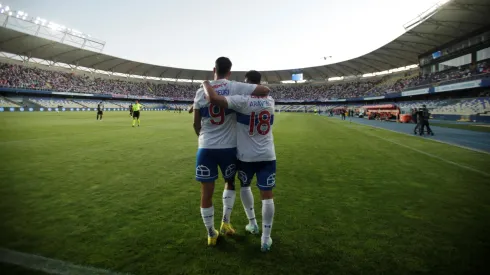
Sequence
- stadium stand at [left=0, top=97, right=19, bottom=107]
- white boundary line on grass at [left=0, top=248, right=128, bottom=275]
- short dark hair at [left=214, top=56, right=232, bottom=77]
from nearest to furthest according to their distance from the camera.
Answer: white boundary line on grass at [left=0, top=248, right=128, bottom=275], short dark hair at [left=214, top=56, right=232, bottom=77], stadium stand at [left=0, top=97, right=19, bottom=107]

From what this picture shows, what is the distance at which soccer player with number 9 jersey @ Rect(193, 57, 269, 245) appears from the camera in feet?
9.86

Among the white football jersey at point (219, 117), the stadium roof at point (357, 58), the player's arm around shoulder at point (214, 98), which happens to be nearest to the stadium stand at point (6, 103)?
the stadium roof at point (357, 58)

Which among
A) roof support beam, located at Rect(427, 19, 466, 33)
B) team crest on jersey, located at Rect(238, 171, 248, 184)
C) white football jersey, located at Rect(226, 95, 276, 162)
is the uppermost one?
roof support beam, located at Rect(427, 19, 466, 33)

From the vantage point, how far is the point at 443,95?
42438mm

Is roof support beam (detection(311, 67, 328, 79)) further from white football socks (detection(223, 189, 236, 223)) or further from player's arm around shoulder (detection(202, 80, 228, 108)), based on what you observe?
player's arm around shoulder (detection(202, 80, 228, 108))

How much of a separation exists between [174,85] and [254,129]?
3859 inches

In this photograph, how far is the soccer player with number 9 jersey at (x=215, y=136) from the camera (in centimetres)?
301

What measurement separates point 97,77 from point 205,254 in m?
83.3

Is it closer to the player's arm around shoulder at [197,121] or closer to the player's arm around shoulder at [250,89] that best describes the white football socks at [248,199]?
the player's arm around shoulder at [197,121]

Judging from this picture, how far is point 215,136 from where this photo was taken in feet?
10.1

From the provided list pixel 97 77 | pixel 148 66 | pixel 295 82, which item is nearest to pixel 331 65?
pixel 295 82

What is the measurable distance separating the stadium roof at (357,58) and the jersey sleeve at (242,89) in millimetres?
38694

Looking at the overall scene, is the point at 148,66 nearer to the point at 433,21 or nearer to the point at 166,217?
the point at 433,21

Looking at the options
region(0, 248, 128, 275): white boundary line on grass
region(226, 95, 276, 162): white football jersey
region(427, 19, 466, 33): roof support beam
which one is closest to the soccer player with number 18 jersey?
region(226, 95, 276, 162): white football jersey
